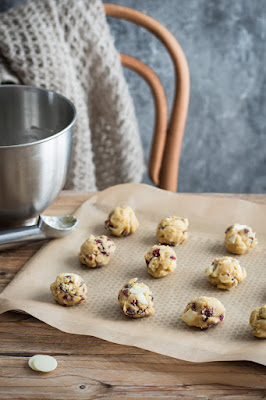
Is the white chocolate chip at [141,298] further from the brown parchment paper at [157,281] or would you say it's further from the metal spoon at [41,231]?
the metal spoon at [41,231]

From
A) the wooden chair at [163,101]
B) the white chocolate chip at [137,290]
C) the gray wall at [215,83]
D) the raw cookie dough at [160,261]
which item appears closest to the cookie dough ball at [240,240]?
the raw cookie dough at [160,261]

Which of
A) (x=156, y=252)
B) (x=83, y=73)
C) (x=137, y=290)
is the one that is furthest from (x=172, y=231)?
(x=83, y=73)

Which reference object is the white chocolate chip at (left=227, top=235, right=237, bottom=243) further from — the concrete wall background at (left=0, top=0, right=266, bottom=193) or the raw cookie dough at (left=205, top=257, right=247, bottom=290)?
the concrete wall background at (left=0, top=0, right=266, bottom=193)

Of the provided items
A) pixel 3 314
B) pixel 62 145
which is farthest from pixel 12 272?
pixel 62 145

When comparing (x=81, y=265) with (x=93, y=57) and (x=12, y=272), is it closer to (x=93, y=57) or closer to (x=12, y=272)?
(x=12, y=272)

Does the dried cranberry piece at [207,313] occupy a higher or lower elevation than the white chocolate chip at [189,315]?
higher

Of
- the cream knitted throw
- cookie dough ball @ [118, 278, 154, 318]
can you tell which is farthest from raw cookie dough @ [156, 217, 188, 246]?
the cream knitted throw
